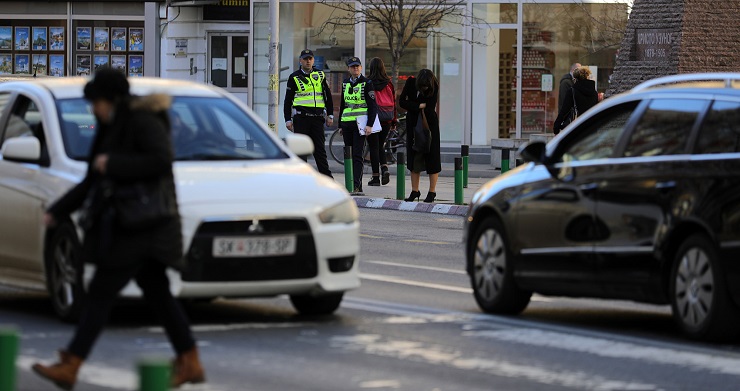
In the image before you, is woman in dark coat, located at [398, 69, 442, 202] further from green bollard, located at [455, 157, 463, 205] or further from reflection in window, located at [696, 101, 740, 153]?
reflection in window, located at [696, 101, 740, 153]

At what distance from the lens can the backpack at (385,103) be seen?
86.8ft

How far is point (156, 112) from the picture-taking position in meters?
8.14

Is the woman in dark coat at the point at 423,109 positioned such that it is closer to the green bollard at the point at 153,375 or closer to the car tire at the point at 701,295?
the car tire at the point at 701,295

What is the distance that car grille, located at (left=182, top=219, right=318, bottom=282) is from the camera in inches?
410

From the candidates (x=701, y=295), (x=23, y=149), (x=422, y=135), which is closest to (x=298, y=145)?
(x=23, y=149)

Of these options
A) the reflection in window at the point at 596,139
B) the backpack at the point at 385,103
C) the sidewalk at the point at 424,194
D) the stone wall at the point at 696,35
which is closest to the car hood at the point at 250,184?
the reflection in window at the point at 596,139

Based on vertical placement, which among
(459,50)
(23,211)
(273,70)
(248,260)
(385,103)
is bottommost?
(248,260)

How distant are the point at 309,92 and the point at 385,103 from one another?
265 centimetres

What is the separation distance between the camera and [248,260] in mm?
10531

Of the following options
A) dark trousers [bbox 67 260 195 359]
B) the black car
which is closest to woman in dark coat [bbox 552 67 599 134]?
the black car

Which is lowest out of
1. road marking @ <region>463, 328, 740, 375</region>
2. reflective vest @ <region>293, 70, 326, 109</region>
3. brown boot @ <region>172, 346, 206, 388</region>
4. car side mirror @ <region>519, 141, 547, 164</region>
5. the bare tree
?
road marking @ <region>463, 328, 740, 375</region>

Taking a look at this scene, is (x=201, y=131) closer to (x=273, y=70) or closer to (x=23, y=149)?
(x=23, y=149)

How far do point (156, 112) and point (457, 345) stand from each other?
285 cm

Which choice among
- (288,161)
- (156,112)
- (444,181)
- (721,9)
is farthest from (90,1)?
(156,112)
